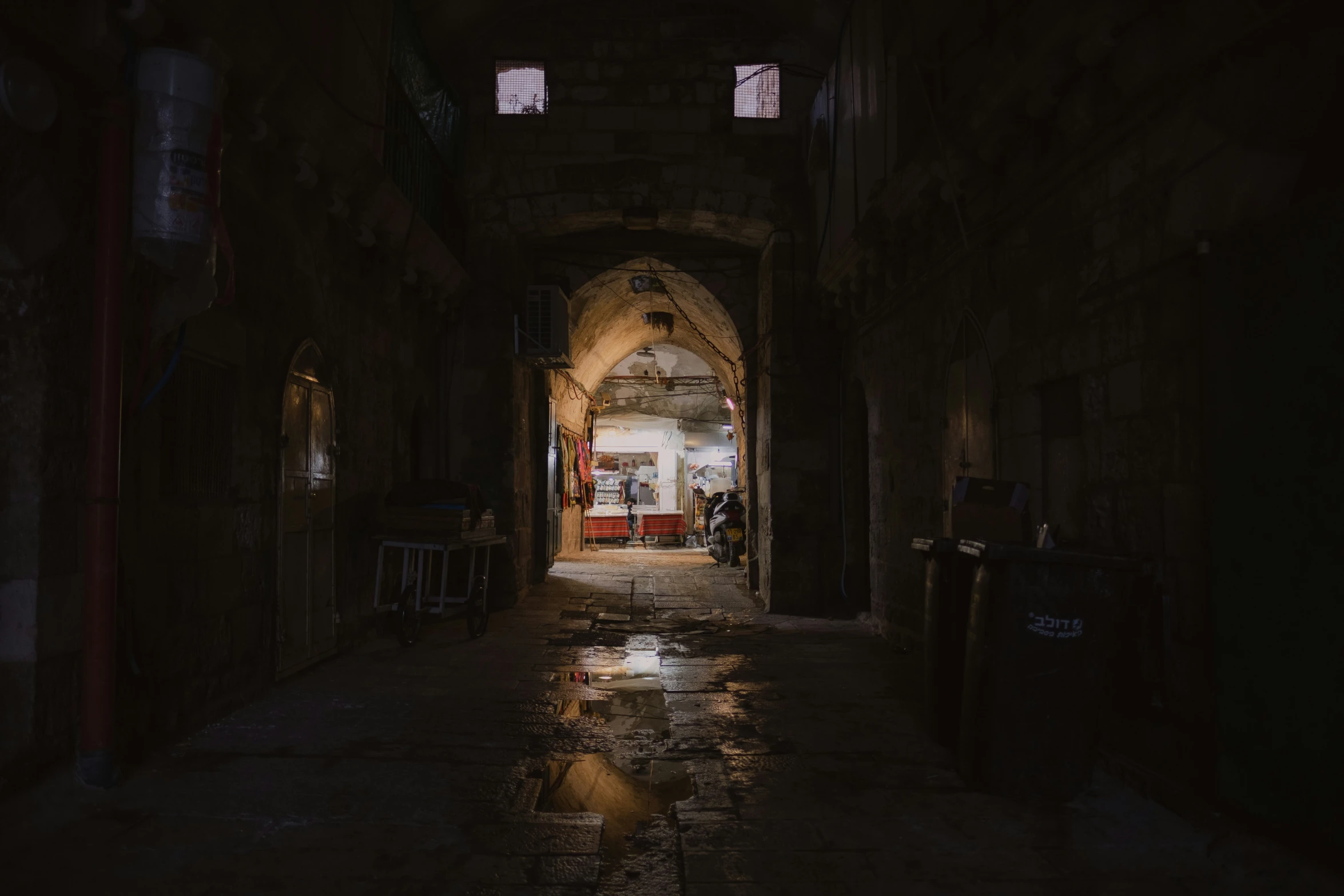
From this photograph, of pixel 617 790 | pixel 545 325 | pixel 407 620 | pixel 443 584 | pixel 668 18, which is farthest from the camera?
pixel 545 325

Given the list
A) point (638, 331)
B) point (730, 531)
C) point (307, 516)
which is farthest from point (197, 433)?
point (638, 331)

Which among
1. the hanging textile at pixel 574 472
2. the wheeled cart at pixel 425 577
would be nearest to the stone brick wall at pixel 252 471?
the wheeled cart at pixel 425 577

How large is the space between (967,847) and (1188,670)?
1311 millimetres

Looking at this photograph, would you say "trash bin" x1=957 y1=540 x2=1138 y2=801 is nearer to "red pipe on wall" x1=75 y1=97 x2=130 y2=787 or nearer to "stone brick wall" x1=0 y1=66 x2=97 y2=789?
"red pipe on wall" x1=75 y1=97 x2=130 y2=787

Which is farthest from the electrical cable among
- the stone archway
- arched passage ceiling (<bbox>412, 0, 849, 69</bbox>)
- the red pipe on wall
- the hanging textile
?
the hanging textile

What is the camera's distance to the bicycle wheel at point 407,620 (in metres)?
7.00

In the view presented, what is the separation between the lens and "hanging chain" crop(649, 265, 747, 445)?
533 inches

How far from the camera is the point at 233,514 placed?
4.80m

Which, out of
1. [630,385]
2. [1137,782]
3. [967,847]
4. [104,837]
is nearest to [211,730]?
Answer: [104,837]

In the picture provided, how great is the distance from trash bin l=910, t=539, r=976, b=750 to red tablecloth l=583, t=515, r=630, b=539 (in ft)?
60.9

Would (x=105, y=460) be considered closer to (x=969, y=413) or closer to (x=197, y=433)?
(x=197, y=433)

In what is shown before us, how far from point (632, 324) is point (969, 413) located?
10.4 m

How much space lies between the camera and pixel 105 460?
11.1 feet

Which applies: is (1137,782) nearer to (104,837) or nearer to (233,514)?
(104,837)
